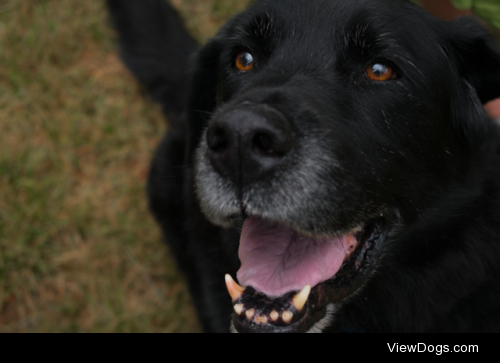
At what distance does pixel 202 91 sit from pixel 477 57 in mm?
1472

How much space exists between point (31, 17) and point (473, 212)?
4.33 metres

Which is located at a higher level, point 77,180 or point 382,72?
point 382,72

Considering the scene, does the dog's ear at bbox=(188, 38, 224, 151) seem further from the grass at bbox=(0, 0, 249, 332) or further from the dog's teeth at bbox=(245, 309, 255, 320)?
the grass at bbox=(0, 0, 249, 332)

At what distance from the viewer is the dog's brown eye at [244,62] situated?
2.35 metres

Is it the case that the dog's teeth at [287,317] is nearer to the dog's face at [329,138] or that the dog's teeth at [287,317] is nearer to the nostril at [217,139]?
the dog's face at [329,138]

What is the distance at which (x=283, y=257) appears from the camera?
214 centimetres

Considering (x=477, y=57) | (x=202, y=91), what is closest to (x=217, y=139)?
(x=202, y=91)

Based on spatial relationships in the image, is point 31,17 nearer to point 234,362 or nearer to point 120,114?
point 120,114

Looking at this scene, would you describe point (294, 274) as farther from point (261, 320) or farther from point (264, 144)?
point (264, 144)

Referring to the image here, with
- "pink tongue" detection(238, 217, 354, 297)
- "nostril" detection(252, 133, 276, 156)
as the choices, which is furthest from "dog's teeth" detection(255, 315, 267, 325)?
"nostril" detection(252, 133, 276, 156)

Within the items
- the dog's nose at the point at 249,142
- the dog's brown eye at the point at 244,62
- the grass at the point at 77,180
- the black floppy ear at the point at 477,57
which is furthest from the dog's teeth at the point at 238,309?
the grass at the point at 77,180

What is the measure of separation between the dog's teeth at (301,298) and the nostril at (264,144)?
22.2 inches

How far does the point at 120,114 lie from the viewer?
4.29 metres

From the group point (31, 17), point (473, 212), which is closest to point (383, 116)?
point (473, 212)
